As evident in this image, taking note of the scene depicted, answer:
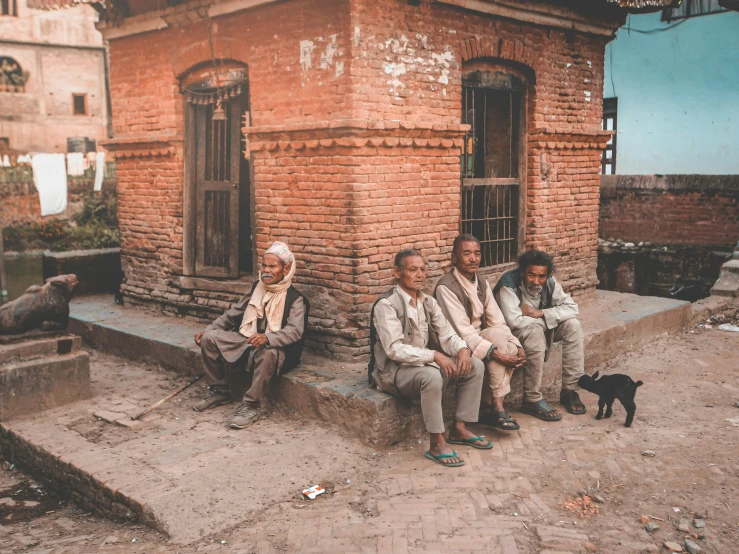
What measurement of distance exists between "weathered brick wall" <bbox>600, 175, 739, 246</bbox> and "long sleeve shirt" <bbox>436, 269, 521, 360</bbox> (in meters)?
10.1

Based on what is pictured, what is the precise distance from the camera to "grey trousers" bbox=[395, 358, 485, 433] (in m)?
4.85

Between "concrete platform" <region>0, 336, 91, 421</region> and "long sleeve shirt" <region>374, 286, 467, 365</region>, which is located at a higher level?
"long sleeve shirt" <region>374, 286, 467, 365</region>

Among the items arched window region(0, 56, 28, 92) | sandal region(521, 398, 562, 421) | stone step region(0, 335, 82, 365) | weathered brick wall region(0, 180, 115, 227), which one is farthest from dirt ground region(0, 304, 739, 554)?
arched window region(0, 56, 28, 92)

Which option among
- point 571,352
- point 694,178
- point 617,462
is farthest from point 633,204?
point 617,462

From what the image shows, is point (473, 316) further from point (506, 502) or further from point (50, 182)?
point (50, 182)

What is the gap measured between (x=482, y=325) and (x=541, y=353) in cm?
57

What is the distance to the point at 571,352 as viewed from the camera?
606 centimetres

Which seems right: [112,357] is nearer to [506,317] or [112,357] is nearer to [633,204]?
[506,317]

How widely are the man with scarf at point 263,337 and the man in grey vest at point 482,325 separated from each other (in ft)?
4.15

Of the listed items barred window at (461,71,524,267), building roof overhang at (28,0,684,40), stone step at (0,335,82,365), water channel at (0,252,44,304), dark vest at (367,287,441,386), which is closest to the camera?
dark vest at (367,287,441,386)

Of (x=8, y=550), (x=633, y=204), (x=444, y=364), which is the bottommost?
(x=8, y=550)

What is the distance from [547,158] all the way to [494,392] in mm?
3692

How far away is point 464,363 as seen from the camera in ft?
16.4

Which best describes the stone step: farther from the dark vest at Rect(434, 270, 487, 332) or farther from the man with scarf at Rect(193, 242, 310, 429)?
the dark vest at Rect(434, 270, 487, 332)
